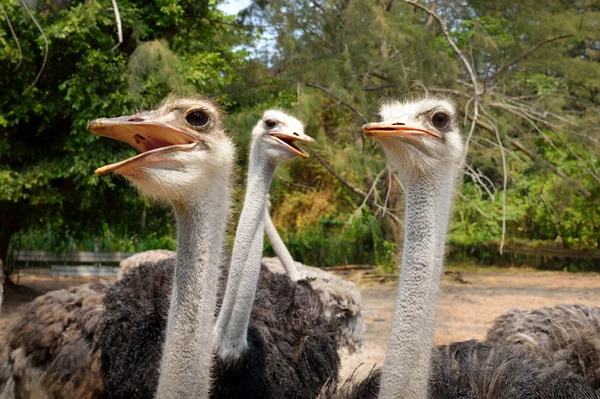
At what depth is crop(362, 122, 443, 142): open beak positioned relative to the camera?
1.98 meters

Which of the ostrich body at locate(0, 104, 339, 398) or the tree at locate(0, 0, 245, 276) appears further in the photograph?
the tree at locate(0, 0, 245, 276)

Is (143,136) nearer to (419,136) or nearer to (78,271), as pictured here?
(419,136)

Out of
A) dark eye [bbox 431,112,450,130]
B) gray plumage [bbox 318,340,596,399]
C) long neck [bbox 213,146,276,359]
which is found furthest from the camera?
long neck [bbox 213,146,276,359]

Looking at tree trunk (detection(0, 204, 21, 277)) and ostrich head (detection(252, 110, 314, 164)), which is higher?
ostrich head (detection(252, 110, 314, 164))

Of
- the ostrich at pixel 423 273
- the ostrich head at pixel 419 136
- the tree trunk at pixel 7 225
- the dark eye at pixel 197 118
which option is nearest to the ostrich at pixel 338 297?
the ostrich at pixel 423 273

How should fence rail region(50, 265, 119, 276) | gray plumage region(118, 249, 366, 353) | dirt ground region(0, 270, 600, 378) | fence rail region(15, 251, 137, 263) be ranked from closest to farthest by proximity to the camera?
gray plumage region(118, 249, 366, 353) < dirt ground region(0, 270, 600, 378) < fence rail region(50, 265, 119, 276) < fence rail region(15, 251, 137, 263)

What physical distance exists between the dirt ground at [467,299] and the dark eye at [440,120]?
126 inches

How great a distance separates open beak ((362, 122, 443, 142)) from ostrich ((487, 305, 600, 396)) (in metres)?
1.64

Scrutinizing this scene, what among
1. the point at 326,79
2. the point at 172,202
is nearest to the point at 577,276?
the point at 326,79

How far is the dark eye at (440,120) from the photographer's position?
2125mm

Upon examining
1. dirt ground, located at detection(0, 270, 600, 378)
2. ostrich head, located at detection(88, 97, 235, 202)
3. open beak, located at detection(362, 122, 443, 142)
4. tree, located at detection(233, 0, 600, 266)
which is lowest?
dirt ground, located at detection(0, 270, 600, 378)

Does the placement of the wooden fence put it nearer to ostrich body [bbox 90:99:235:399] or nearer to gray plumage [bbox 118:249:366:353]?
gray plumage [bbox 118:249:366:353]

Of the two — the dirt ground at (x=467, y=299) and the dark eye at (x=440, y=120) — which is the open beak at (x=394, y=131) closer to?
the dark eye at (x=440, y=120)

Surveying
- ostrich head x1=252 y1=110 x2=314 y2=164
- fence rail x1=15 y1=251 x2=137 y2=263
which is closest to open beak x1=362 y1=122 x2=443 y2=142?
ostrich head x1=252 y1=110 x2=314 y2=164
